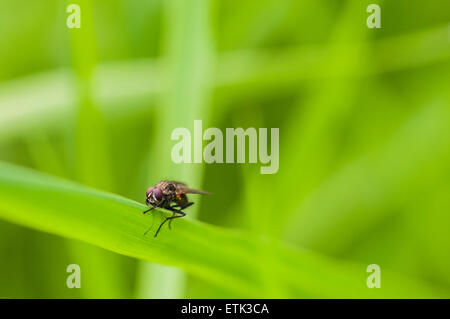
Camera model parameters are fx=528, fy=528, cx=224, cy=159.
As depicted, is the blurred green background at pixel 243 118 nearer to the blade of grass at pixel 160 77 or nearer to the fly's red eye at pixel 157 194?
the blade of grass at pixel 160 77

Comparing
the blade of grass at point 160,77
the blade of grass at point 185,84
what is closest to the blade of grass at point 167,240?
the blade of grass at point 185,84

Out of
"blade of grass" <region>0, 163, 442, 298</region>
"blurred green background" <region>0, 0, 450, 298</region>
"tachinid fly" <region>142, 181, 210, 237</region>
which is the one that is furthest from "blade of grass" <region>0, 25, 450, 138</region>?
"blade of grass" <region>0, 163, 442, 298</region>

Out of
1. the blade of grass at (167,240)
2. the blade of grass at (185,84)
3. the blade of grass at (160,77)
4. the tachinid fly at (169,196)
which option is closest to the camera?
the blade of grass at (167,240)

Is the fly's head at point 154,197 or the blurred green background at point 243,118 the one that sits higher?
the blurred green background at point 243,118

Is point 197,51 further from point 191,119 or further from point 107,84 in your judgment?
point 107,84

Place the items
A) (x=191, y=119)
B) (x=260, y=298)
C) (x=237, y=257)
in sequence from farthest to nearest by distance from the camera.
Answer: (x=191, y=119)
(x=260, y=298)
(x=237, y=257)

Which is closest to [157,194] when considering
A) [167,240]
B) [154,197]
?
[154,197]
